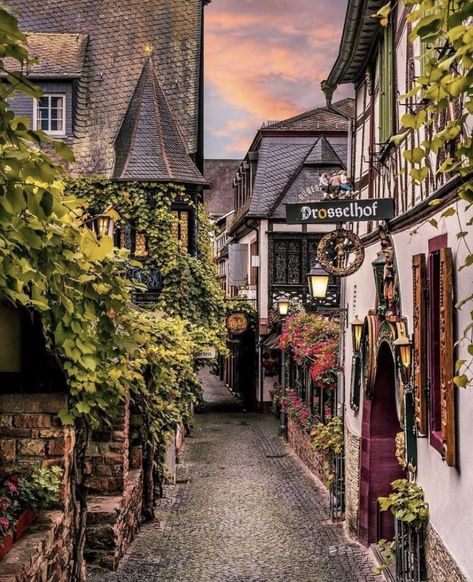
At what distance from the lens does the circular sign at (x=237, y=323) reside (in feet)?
105

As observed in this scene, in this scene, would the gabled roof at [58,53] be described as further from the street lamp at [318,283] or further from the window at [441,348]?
the window at [441,348]

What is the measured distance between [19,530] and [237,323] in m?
24.5

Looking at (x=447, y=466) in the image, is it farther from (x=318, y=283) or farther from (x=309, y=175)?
(x=309, y=175)

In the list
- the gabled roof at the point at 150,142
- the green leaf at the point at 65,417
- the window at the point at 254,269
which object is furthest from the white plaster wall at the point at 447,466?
the window at the point at 254,269

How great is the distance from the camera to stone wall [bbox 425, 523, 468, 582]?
7469 millimetres

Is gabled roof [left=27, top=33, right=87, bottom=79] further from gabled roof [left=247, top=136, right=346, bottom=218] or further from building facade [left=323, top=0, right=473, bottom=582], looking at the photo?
building facade [left=323, top=0, right=473, bottom=582]

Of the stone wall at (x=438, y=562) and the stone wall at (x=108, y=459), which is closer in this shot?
the stone wall at (x=438, y=562)

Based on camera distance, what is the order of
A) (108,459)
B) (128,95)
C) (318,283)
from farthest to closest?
1. (128,95)
2. (318,283)
3. (108,459)

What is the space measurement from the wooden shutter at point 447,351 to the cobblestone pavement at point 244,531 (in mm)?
4515

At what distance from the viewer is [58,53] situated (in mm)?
26328

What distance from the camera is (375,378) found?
476 inches

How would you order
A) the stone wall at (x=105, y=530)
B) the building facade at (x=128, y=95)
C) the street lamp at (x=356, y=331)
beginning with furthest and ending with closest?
the building facade at (x=128, y=95) < the street lamp at (x=356, y=331) < the stone wall at (x=105, y=530)

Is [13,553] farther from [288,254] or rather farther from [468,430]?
[288,254]

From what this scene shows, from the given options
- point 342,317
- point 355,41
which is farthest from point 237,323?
point 355,41
